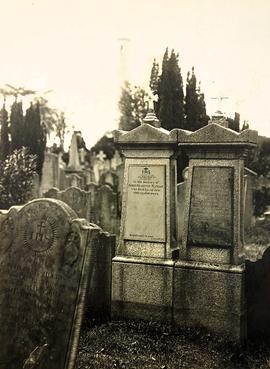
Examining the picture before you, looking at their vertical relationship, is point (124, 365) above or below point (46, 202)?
below

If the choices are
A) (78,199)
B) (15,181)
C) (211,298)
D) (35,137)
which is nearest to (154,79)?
(35,137)

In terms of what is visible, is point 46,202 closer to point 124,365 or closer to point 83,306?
point 83,306

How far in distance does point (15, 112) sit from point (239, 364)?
17.1 m

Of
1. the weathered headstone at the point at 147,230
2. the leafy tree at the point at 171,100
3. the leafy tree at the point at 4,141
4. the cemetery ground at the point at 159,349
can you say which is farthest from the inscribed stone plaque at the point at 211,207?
the leafy tree at the point at 4,141

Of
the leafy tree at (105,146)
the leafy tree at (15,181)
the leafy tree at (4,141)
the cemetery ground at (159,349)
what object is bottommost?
the cemetery ground at (159,349)

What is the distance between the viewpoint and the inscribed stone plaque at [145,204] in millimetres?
7016

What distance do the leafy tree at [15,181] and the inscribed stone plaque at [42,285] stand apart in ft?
42.0

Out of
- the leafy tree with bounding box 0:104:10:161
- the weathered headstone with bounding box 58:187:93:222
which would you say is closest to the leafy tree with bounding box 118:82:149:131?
the leafy tree with bounding box 0:104:10:161

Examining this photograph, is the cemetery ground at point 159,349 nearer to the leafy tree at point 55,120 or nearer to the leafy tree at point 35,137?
the leafy tree at point 35,137

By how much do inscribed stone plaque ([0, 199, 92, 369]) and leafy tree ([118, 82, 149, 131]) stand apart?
119 feet

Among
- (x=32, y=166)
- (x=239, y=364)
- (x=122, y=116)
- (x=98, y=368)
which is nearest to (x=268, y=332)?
(x=239, y=364)

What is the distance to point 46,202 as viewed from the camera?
3.99m

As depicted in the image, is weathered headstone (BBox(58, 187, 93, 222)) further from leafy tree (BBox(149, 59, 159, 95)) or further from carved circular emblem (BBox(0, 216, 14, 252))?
leafy tree (BBox(149, 59, 159, 95))

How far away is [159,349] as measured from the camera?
587 centimetres
